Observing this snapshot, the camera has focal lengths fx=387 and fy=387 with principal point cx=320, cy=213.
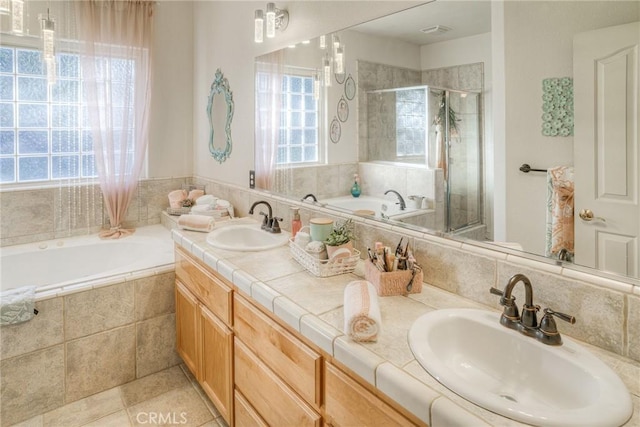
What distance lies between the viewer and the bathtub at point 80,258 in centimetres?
272

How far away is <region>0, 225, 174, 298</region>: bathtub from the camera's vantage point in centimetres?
272

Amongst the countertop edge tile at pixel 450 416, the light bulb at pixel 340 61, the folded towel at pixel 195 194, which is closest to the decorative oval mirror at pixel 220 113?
the folded towel at pixel 195 194

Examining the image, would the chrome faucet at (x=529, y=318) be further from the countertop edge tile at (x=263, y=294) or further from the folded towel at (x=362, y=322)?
the countertop edge tile at (x=263, y=294)

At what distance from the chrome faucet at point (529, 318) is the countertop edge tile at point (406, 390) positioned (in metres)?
0.38

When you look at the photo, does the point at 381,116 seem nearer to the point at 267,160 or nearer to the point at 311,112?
the point at 311,112

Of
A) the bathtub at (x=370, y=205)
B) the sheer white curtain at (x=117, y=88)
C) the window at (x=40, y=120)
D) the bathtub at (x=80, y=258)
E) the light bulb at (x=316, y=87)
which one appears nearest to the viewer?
the bathtub at (x=370, y=205)

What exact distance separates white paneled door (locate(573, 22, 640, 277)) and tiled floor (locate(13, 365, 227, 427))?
1.94 m

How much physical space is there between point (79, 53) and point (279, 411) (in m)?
3.03

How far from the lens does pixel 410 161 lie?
1.59 meters

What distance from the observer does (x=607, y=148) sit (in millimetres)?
1003

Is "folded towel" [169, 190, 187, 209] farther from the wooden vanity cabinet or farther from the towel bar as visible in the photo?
the towel bar

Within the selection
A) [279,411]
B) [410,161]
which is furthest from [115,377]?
[410,161]

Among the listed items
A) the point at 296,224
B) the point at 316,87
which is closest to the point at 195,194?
the point at 296,224

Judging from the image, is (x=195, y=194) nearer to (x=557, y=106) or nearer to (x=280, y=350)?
(x=280, y=350)
